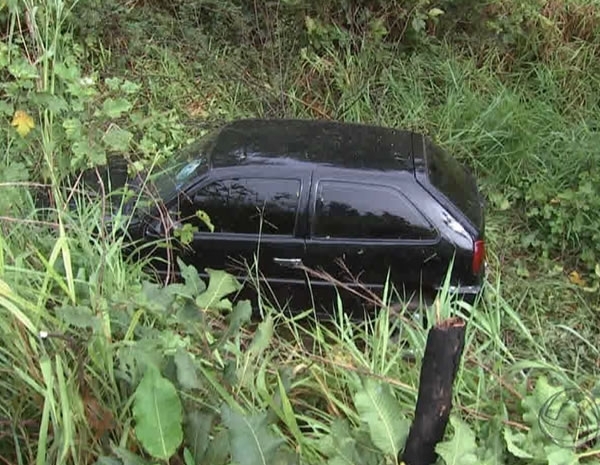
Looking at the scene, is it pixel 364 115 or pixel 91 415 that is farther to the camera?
pixel 364 115

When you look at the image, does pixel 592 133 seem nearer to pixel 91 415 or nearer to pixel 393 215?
pixel 393 215

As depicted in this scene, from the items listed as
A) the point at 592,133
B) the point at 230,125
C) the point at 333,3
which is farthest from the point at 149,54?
A: the point at 592,133

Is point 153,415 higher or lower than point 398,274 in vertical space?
higher

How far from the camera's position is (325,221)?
4.79 metres

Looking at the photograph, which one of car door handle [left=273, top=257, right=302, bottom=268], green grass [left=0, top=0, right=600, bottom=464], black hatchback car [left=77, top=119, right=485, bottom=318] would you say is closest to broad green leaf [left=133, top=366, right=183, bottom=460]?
green grass [left=0, top=0, right=600, bottom=464]

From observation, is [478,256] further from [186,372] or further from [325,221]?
[186,372]

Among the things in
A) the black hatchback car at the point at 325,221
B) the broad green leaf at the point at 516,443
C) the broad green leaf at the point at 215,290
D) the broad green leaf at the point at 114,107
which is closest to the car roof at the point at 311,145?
the black hatchback car at the point at 325,221

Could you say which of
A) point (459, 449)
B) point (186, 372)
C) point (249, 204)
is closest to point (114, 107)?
point (249, 204)

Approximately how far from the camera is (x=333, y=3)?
7.95 m

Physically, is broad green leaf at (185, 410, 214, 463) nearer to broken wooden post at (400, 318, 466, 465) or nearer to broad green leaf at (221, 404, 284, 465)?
broad green leaf at (221, 404, 284, 465)

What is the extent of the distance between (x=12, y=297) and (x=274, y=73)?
644cm

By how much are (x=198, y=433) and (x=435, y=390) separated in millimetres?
617

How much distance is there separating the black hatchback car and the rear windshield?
0.05ft

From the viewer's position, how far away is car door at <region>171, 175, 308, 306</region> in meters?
4.75
